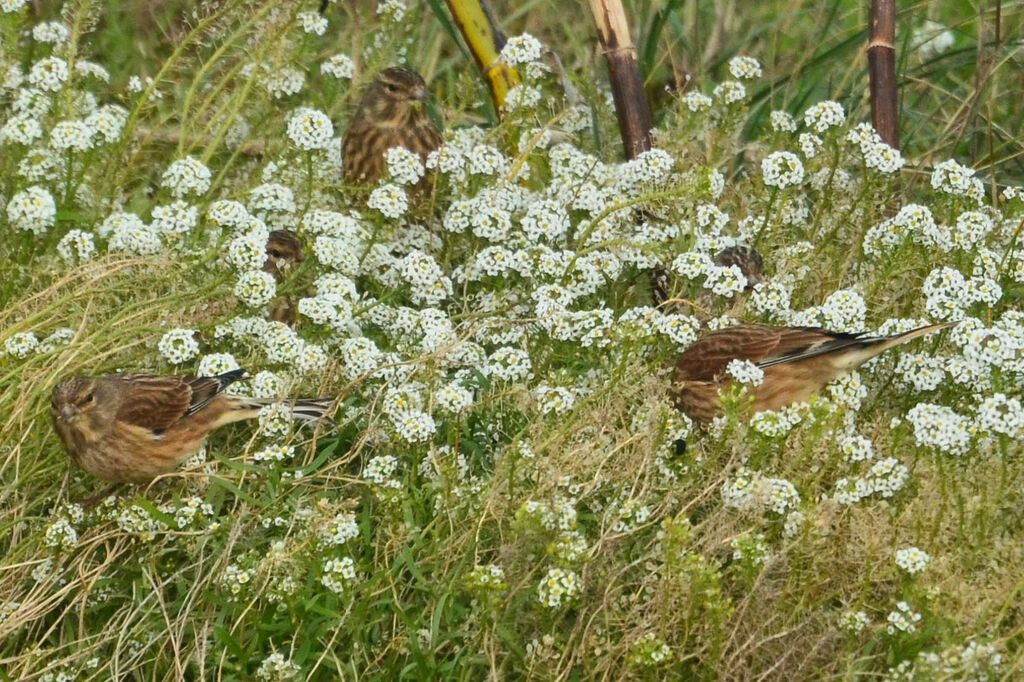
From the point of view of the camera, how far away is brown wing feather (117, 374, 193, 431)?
516 centimetres

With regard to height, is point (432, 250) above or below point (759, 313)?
above

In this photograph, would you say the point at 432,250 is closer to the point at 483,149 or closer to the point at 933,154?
the point at 483,149

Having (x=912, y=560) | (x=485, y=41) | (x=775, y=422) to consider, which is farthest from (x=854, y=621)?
(x=485, y=41)

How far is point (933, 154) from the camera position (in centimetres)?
682

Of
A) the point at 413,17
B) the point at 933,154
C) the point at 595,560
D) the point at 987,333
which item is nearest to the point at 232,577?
the point at 595,560

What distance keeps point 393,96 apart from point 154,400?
2.20m

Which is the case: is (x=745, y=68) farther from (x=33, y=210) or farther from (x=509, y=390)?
(x=33, y=210)

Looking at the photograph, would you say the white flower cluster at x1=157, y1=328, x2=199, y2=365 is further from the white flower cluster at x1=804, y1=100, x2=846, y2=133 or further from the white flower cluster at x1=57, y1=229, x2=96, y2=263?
the white flower cluster at x1=804, y1=100, x2=846, y2=133

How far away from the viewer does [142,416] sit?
5.20 metres

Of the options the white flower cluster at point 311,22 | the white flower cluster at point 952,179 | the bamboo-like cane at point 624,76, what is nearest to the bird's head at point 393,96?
the white flower cluster at point 311,22

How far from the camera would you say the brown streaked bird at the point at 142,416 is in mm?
5031

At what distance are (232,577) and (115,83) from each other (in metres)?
4.36

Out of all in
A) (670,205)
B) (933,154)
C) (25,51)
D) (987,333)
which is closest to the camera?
(987,333)

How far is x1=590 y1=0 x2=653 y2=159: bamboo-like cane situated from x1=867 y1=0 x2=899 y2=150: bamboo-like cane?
3.12 ft
